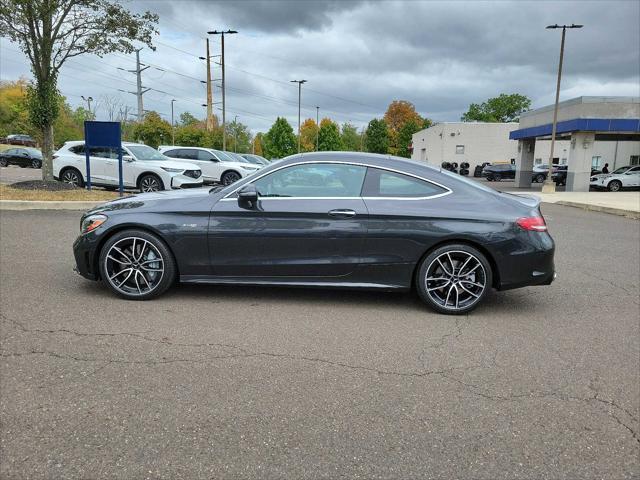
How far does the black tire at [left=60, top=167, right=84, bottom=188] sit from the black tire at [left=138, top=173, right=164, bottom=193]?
2006mm

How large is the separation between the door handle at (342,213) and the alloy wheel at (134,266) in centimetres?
176

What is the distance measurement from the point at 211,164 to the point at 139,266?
14720 mm

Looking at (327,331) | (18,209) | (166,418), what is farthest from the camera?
(18,209)

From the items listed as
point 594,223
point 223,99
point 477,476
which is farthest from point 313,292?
point 223,99

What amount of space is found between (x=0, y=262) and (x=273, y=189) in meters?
4.02

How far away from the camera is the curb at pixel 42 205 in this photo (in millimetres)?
11750

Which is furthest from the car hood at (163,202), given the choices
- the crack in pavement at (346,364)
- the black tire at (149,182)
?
the black tire at (149,182)

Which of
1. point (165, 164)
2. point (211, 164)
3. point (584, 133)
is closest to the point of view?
point (165, 164)

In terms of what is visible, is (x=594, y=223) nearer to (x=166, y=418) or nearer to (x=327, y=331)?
(x=327, y=331)

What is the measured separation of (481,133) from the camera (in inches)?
2443

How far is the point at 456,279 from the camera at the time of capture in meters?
4.96

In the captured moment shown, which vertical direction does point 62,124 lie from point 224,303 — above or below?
above

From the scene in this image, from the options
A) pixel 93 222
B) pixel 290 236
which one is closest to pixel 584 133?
pixel 290 236

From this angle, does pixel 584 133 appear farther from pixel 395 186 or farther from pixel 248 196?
pixel 248 196
